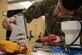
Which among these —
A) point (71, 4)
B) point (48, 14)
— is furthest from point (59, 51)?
point (48, 14)

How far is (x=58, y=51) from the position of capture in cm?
100

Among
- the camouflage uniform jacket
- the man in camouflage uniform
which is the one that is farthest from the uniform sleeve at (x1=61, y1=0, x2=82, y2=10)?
the camouflage uniform jacket

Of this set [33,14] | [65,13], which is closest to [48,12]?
[33,14]

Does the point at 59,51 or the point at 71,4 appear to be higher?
the point at 71,4

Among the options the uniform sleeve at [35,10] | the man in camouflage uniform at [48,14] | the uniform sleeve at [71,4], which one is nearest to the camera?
the uniform sleeve at [71,4]

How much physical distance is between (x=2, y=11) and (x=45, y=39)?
1.78 m

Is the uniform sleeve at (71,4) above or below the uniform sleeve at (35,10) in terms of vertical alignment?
below

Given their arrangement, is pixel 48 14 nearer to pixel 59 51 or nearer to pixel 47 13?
pixel 47 13

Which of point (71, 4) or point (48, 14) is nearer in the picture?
point (71, 4)

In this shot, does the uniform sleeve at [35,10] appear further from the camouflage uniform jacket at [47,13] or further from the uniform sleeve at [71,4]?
the uniform sleeve at [71,4]

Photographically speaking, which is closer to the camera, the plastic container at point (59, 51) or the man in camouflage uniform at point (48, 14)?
the plastic container at point (59, 51)

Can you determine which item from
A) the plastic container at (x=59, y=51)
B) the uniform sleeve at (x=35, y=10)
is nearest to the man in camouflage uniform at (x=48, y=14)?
the uniform sleeve at (x=35, y=10)

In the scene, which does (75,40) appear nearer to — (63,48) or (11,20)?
(63,48)

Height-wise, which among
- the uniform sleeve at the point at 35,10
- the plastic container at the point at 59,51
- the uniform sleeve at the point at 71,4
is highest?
the uniform sleeve at the point at 35,10
